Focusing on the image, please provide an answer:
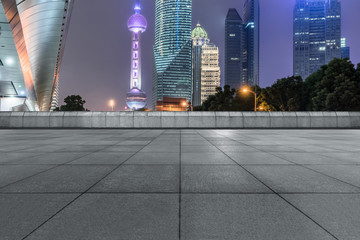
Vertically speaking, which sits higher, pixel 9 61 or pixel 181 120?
pixel 9 61

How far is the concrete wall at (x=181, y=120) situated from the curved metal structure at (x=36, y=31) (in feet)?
48.2

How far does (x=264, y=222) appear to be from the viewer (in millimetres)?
3236

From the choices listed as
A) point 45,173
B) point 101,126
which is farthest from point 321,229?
point 101,126

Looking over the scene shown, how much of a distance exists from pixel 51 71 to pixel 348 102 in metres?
70.8

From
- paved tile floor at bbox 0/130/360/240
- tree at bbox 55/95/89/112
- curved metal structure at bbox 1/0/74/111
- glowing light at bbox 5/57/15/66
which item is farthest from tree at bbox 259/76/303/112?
tree at bbox 55/95/89/112

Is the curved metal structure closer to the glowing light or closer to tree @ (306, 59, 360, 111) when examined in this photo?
the glowing light

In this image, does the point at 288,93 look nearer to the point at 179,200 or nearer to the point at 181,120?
the point at 181,120

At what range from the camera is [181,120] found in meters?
26.7

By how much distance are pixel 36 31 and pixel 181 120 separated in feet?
114

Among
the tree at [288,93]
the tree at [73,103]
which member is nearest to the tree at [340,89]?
the tree at [288,93]

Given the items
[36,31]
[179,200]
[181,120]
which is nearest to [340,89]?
[181,120]

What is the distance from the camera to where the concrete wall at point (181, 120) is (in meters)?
26.6

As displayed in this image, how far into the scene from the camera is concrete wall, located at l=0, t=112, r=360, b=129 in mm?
26562

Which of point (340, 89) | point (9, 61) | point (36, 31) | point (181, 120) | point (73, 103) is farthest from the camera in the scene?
point (73, 103)
